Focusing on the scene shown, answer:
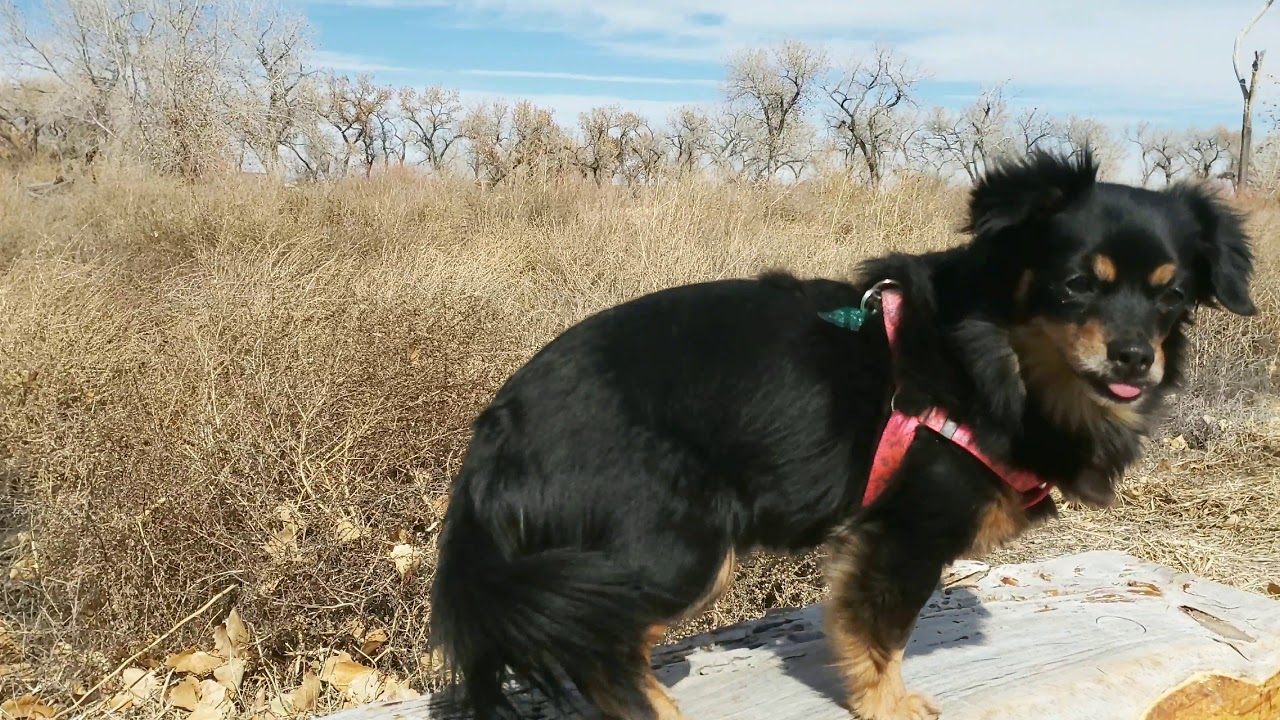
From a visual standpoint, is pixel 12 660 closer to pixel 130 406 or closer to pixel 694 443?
pixel 130 406

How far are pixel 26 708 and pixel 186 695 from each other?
542 millimetres

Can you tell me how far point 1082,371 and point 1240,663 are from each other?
161cm

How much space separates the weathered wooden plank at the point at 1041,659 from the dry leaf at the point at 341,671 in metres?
0.83

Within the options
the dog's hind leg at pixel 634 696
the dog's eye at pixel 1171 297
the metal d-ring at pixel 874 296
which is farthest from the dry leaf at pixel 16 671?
the dog's eye at pixel 1171 297

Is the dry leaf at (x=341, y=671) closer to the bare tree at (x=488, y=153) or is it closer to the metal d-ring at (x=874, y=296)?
the metal d-ring at (x=874, y=296)

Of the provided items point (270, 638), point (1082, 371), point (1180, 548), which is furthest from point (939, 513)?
point (1180, 548)

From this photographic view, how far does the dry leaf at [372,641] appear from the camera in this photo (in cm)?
386

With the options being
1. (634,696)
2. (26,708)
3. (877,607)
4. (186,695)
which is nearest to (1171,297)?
(877,607)

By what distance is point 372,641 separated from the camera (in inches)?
152

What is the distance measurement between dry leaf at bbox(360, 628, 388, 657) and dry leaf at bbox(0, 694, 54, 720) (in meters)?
1.17

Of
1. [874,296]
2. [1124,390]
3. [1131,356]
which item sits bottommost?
[1124,390]

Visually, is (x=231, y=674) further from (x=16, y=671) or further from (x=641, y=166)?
(x=641, y=166)

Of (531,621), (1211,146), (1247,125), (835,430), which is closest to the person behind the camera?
(531,621)

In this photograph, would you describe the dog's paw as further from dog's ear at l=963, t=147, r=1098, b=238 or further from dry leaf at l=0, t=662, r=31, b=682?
dry leaf at l=0, t=662, r=31, b=682
